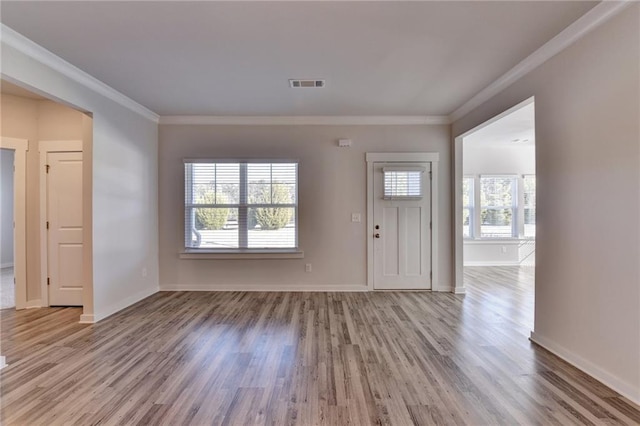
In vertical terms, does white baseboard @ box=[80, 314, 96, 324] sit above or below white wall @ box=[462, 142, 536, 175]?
below

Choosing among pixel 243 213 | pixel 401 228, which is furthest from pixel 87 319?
pixel 401 228

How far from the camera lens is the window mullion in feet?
15.5

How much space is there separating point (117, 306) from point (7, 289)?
2.64 m

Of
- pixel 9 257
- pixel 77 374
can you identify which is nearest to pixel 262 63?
pixel 77 374

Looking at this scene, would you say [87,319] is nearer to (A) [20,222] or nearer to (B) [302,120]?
(A) [20,222]

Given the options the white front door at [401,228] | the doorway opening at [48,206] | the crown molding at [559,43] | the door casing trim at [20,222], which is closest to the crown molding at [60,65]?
the doorway opening at [48,206]

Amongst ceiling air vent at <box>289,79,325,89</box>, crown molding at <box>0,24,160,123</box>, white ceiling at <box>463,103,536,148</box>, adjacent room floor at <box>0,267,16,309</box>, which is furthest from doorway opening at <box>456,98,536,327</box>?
adjacent room floor at <box>0,267,16,309</box>

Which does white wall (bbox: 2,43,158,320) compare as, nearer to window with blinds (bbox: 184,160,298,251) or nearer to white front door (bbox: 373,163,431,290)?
window with blinds (bbox: 184,160,298,251)

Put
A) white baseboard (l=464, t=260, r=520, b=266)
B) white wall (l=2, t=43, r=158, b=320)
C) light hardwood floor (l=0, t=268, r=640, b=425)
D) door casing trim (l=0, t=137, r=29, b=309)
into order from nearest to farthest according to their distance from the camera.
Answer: light hardwood floor (l=0, t=268, r=640, b=425) < white wall (l=2, t=43, r=158, b=320) < door casing trim (l=0, t=137, r=29, b=309) < white baseboard (l=464, t=260, r=520, b=266)

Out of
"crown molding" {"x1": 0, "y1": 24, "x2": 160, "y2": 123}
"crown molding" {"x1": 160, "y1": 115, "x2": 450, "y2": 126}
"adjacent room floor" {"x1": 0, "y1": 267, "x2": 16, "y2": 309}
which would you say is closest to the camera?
"crown molding" {"x1": 0, "y1": 24, "x2": 160, "y2": 123}

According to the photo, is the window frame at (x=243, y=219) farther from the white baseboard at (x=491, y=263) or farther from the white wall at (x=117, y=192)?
the white baseboard at (x=491, y=263)

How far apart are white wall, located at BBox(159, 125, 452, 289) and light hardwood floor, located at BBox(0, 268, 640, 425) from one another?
912mm

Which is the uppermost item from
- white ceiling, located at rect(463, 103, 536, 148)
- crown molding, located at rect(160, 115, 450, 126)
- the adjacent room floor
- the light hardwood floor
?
white ceiling, located at rect(463, 103, 536, 148)

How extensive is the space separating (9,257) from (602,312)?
33.2 feet
